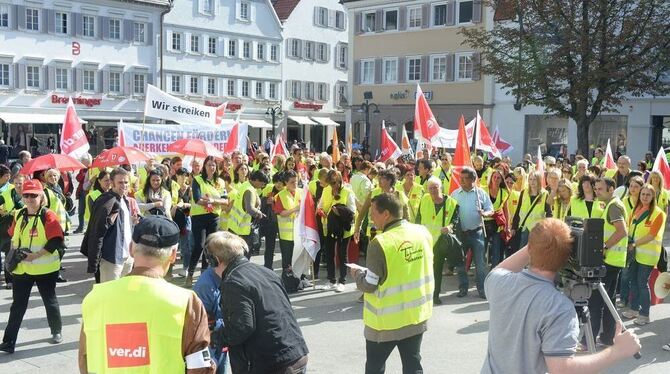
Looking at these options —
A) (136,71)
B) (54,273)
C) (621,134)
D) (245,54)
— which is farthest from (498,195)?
(245,54)

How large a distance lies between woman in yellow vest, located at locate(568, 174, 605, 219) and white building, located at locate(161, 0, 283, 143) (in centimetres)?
4047

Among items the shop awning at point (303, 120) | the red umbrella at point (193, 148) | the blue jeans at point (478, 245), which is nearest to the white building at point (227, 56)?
the shop awning at point (303, 120)

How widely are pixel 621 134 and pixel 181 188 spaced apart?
27.8m

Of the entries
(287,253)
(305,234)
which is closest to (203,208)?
(287,253)

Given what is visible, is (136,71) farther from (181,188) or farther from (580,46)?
(181,188)

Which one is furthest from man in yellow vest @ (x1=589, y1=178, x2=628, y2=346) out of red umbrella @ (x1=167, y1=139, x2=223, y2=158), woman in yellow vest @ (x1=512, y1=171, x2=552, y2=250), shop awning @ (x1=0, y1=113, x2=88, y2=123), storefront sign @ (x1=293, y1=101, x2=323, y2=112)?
storefront sign @ (x1=293, y1=101, x2=323, y2=112)

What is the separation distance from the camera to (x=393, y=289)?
16.9 feet

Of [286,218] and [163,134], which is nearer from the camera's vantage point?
[286,218]

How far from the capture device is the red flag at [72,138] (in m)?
13.6

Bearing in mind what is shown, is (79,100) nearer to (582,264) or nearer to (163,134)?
(163,134)

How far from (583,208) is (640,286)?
3.51ft

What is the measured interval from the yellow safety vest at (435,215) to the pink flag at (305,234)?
5.12 ft

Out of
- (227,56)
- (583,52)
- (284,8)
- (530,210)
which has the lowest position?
(530,210)

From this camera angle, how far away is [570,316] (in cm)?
318
